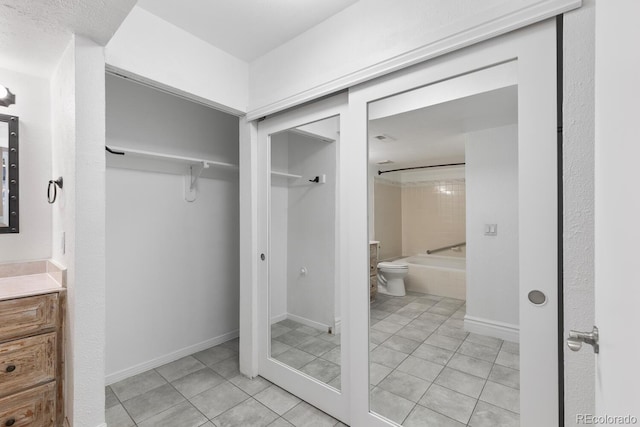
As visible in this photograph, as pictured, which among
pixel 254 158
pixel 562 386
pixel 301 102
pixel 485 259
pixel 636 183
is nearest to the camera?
pixel 636 183

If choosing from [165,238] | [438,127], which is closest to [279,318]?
[165,238]

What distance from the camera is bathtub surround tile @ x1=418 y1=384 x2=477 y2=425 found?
4.69 feet

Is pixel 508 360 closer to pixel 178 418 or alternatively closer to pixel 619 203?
pixel 619 203

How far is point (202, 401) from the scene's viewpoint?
2025mm

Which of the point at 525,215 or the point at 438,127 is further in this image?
the point at 438,127

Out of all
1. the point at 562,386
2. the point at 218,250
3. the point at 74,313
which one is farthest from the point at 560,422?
the point at 218,250

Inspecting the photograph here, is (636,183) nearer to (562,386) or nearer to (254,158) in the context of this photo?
(562,386)

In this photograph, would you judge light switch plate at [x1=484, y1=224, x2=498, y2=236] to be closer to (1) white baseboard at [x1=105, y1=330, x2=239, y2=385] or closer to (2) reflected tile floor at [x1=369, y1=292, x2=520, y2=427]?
(2) reflected tile floor at [x1=369, y1=292, x2=520, y2=427]

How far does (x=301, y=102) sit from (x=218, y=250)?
173cm

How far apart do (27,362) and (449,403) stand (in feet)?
6.98

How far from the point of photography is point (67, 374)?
1.58m

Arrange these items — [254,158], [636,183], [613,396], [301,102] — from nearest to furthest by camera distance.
A: [636,183] → [613,396] → [301,102] → [254,158]

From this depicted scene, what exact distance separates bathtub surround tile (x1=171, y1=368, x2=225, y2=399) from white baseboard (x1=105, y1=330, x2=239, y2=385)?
12.7 inches

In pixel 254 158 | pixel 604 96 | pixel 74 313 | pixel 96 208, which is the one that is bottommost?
pixel 74 313
